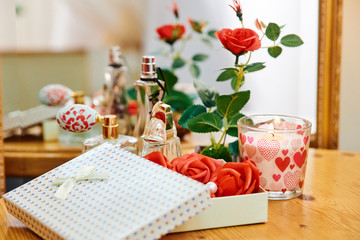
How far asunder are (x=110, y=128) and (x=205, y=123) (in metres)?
0.16

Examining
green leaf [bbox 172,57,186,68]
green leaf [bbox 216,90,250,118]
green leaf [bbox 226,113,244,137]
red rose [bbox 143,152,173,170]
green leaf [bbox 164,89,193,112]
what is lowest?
red rose [bbox 143,152,173,170]

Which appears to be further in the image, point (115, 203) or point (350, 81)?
point (350, 81)

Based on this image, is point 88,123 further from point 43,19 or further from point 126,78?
point 43,19

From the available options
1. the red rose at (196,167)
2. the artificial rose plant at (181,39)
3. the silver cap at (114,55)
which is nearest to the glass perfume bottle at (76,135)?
the silver cap at (114,55)

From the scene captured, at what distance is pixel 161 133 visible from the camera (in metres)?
0.79

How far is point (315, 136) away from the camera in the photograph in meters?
1.17

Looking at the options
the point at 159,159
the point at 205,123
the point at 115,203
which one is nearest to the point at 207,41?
the point at 205,123

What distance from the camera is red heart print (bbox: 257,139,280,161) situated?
2.49ft

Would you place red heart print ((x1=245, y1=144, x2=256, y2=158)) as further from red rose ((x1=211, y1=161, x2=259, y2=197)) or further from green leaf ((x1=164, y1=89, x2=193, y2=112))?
green leaf ((x1=164, y1=89, x2=193, y2=112))

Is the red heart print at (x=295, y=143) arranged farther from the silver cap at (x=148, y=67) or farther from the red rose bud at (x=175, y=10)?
the red rose bud at (x=175, y=10)

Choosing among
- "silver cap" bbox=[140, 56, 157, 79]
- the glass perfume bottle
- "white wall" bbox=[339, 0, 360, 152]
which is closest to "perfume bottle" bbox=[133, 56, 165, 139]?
"silver cap" bbox=[140, 56, 157, 79]

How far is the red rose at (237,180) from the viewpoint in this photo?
2.29 feet

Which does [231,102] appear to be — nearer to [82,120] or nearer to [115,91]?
[82,120]

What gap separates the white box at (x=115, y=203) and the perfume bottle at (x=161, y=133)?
0.27ft
